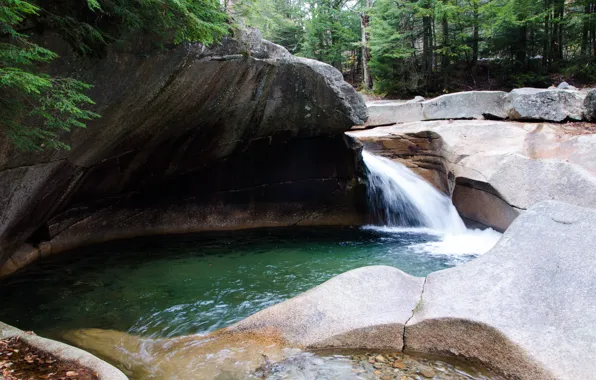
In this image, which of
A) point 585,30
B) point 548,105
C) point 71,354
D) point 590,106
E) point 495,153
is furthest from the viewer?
point 585,30

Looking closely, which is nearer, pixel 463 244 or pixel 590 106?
pixel 463 244

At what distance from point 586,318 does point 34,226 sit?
770cm

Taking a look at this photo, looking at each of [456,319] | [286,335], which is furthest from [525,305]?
[286,335]

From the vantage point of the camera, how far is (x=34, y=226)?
281 inches

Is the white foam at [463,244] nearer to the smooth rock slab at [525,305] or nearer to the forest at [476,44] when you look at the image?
the smooth rock slab at [525,305]

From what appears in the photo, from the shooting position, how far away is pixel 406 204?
1127 centimetres

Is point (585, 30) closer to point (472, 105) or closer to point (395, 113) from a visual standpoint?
point (472, 105)

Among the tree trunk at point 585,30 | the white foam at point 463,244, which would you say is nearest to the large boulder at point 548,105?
the white foam at point 463,244

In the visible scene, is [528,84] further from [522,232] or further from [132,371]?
[132,371]

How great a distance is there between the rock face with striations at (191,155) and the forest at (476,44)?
6844mm

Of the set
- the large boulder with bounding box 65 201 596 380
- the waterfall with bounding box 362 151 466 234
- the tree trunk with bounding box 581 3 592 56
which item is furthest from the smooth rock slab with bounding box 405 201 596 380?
the tree trunk with bounding box 581 3 592 56

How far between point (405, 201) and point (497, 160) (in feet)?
8.70

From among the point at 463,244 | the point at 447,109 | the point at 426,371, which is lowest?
the point at 463,244

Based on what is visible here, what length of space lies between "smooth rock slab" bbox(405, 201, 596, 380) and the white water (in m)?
5.33
